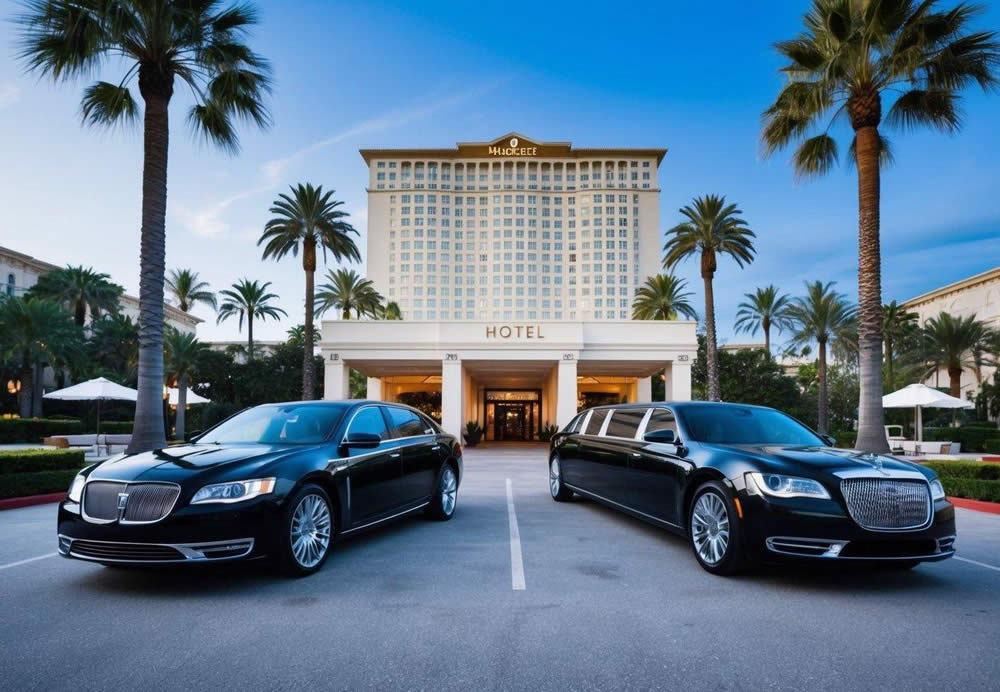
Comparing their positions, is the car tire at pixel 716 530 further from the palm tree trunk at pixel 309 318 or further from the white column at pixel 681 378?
the palm tree trunk at pixel 309 318

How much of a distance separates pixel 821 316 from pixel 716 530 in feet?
126

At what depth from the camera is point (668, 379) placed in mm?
27188

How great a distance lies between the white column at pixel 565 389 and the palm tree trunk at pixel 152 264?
1567 centimetres

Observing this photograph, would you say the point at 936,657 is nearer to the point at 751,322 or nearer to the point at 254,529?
the point at 254,529

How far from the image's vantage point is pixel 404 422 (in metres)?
7.48

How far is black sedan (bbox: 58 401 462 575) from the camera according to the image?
14.8 ft

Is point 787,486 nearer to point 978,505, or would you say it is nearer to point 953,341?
point 978,505

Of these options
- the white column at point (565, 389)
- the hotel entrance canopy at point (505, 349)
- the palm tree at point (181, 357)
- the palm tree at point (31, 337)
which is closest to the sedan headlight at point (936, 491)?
the hotel entrance canopy at point (505, 349)

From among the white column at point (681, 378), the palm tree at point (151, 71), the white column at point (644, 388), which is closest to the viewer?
the palm tree at point (151, 71)

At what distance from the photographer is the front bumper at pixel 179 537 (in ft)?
14.6

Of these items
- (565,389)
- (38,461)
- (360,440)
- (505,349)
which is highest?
(505,349)

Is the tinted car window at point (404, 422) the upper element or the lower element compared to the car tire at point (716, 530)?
upper

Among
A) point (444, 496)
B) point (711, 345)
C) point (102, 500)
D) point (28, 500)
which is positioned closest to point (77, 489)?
point (102, 500)

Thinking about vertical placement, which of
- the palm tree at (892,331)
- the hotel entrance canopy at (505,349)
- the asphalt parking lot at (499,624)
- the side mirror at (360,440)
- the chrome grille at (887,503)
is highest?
the palm tree at (892,331)
